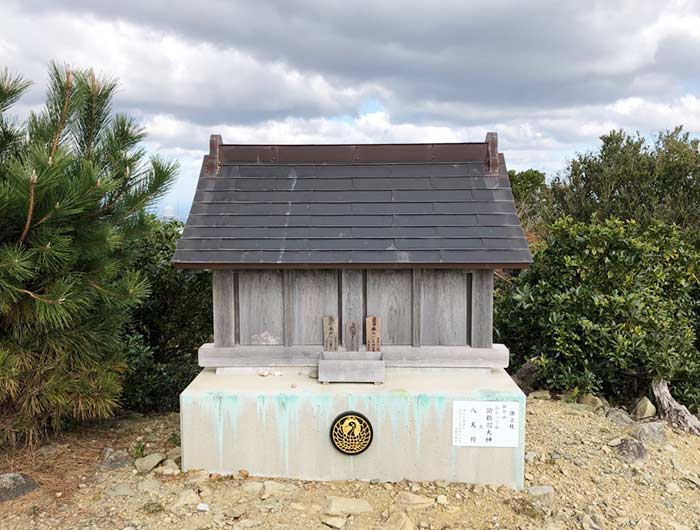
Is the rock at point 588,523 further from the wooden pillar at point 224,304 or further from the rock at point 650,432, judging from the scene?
the wooden pillar at point 224,304

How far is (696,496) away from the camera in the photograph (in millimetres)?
4539

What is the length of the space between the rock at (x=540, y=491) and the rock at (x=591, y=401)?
2180mm

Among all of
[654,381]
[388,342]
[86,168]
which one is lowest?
[654,381]

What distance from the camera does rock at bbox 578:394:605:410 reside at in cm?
629

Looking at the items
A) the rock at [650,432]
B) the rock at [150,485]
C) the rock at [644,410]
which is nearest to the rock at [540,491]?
the rock at [650,432]

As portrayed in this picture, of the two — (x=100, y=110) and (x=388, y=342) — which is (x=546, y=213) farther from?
(x=100, y=110)

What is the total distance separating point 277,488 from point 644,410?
427 centimetres

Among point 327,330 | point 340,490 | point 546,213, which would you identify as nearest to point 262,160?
point 327,330

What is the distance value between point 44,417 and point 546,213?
383 inches

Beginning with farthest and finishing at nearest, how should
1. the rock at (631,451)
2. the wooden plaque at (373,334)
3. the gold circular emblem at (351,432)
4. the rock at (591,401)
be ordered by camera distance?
the rock at (591,401)
the rock at (631,451)
the wooden plaque at (373,334)
the gold circular emblem at (351,432)

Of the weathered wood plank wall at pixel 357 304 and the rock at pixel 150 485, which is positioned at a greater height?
the weathered wood plank wall at pixel 357 304

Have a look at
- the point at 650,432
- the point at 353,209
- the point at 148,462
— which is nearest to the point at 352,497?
the point at 148,462

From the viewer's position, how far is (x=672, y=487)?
15.1ft

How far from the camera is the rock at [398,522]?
3.75 m
